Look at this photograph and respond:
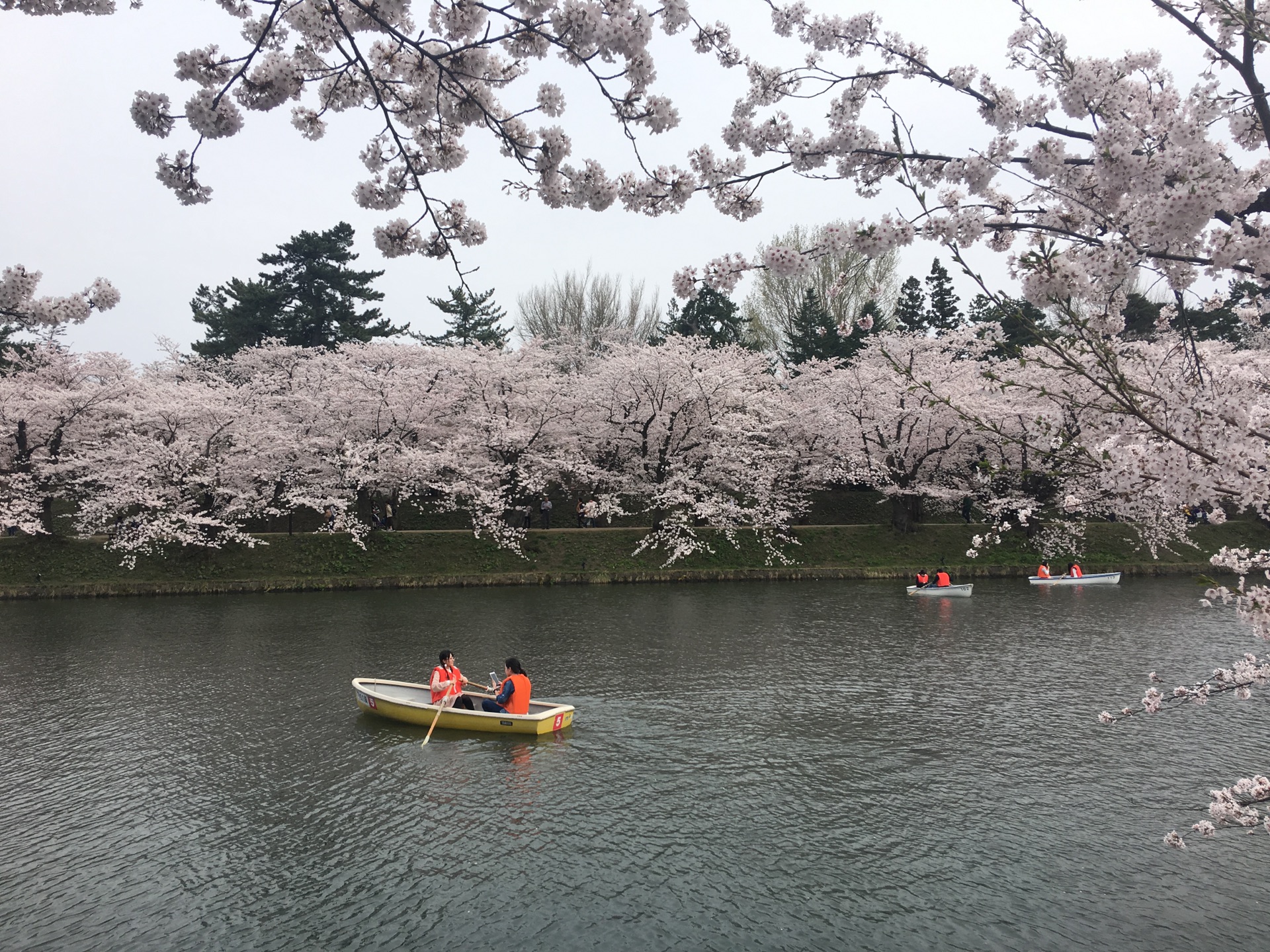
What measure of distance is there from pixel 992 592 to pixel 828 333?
23859 millimetres

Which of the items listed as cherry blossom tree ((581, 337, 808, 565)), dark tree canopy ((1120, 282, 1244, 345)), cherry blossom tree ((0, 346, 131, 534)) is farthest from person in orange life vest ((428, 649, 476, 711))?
cherry blossom tree ((0, 346, 131, 534))

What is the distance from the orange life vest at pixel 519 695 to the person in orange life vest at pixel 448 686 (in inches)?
31.4

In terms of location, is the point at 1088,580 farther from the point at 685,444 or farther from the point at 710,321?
the point at 710,321

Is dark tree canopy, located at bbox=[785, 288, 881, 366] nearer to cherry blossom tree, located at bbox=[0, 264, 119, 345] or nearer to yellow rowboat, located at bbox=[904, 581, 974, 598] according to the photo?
yellow rowboat, located at bbox=[904, 581, 974, 598]

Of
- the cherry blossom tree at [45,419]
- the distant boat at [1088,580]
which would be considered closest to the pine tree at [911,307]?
the distant boat at [1088,580]

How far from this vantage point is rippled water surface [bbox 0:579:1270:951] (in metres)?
7.96

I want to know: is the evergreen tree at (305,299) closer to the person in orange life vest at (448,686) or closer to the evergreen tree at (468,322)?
the evergreen tree at (468,322)

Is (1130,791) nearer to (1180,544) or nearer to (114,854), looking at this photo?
(114,854)

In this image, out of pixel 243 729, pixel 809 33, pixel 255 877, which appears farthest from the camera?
pixel 243 729

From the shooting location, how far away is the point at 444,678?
1420cm

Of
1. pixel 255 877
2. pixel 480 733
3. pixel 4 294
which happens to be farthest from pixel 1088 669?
pixel 4 294

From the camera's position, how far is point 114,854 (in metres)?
9.34

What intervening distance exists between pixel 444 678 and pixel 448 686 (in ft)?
0.76

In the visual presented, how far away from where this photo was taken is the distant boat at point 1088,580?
3042 centimetres
